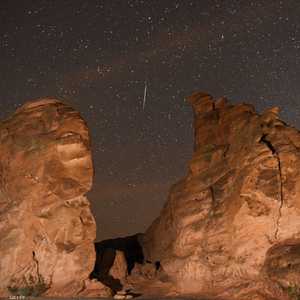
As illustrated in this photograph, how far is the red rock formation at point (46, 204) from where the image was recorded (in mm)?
24672

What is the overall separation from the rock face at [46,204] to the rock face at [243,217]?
19.8 ft

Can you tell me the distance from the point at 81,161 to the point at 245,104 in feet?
37.2

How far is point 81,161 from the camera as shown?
85.1 ft

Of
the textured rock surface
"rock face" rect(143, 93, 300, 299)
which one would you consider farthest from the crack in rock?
the textured rock surface

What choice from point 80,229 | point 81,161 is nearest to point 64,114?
point 81,161

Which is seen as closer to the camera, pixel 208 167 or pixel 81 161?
pixel 81 161

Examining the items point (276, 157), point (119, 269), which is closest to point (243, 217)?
point (276, 157)

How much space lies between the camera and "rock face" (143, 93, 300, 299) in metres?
25.3

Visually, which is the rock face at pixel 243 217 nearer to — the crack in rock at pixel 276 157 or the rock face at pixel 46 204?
the crack in rock at pixel 276 157

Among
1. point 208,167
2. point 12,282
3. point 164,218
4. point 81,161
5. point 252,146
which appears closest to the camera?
point 12,282

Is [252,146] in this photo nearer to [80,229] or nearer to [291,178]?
[291,178]

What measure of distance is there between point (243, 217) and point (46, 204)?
10.0 meters

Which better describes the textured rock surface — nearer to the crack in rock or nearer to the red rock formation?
the red rock formation

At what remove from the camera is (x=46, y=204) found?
25.6 metres
